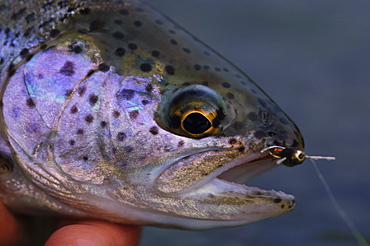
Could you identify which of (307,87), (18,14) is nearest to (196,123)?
(18,14)

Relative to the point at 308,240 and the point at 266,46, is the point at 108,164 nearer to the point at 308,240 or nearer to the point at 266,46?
the point at 308,240

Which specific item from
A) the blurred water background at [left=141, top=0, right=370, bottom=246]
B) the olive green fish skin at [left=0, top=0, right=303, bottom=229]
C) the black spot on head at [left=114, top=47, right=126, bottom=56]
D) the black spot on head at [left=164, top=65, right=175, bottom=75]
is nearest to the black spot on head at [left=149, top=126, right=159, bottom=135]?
the olive green fish skin at [left=0, top=0, right=303, bottom=229]

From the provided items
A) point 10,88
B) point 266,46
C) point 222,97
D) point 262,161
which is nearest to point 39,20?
point 10,88

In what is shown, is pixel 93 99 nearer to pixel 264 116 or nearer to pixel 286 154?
pixel 264 116

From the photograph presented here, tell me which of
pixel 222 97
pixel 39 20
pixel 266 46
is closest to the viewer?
pixel 222 97

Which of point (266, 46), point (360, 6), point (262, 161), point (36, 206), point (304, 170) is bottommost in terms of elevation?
point (36, 206)
